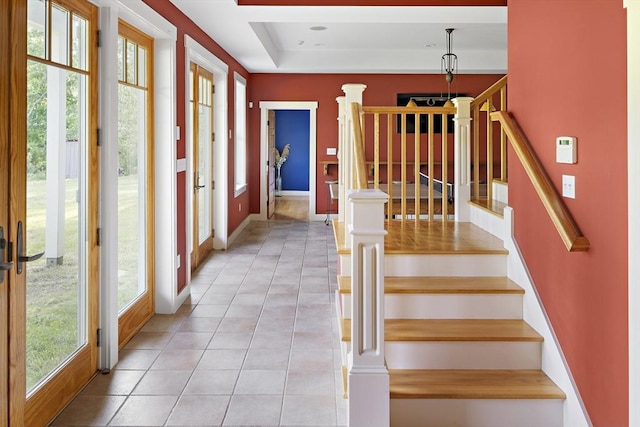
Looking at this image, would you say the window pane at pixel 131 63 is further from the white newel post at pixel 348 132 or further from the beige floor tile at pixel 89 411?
the beige floor tile at pixel 89 411

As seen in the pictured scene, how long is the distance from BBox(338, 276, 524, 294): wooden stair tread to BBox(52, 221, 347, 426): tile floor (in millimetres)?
593

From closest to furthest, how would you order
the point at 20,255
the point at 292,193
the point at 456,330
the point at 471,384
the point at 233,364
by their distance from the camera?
the point at 20,255 < the point at 471,384 < the point at 456,330 < the point at 233,364 < the point at 292,193

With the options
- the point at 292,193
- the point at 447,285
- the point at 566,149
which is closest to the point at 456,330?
the point at 447,285

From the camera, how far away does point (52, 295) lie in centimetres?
266

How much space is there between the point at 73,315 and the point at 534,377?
2.38m

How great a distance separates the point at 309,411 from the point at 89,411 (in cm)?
108

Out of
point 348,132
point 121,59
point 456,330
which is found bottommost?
point 456,330

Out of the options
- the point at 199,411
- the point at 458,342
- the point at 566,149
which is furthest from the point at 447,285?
the point at 199,411

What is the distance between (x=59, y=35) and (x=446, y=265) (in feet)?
8.07

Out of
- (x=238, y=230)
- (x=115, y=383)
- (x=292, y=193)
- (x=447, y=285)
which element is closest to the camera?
(x=115, y=383)

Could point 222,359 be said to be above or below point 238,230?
below

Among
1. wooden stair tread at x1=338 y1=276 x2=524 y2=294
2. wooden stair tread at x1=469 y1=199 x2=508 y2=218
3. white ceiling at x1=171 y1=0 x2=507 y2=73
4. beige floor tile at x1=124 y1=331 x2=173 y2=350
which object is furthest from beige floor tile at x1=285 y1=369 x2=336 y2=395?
white ceiling at x1=171 y1=0 x2=507 y2=73

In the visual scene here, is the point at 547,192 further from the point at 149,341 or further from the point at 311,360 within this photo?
the point at 149,341

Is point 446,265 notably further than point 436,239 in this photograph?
No
